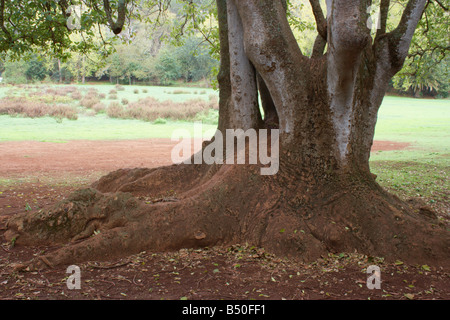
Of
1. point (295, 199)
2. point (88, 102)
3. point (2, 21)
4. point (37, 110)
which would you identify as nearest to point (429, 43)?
point (295, 199)

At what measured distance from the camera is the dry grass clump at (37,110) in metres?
26.2

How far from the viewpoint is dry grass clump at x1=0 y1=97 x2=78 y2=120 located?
86.0 feet

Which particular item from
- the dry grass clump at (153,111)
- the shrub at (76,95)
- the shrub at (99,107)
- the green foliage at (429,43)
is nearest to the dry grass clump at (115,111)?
the dry grass clump at (153,111)

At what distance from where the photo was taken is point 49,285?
4.17 m

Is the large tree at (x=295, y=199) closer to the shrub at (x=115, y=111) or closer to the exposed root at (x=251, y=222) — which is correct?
the exposed root at (x=251, y=222)

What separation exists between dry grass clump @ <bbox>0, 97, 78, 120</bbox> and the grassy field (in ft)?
1.64

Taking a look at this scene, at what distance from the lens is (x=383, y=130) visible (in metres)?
26.5

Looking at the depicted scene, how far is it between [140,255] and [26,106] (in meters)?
25.6

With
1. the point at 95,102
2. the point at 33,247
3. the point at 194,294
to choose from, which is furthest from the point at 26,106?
the point at 194,294

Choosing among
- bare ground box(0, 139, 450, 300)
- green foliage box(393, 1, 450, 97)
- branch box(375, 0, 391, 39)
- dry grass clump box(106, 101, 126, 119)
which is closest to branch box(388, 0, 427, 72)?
branch box(375, 0, 391, 39)

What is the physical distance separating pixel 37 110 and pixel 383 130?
22374mm

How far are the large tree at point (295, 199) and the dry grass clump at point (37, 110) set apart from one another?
74.8 feet

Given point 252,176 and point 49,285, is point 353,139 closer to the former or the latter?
point 252,176

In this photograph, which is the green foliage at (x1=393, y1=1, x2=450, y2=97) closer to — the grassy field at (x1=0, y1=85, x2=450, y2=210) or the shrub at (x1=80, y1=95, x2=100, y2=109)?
the grassy field at (x1=0, y1=85, x2=450, y2=210)
